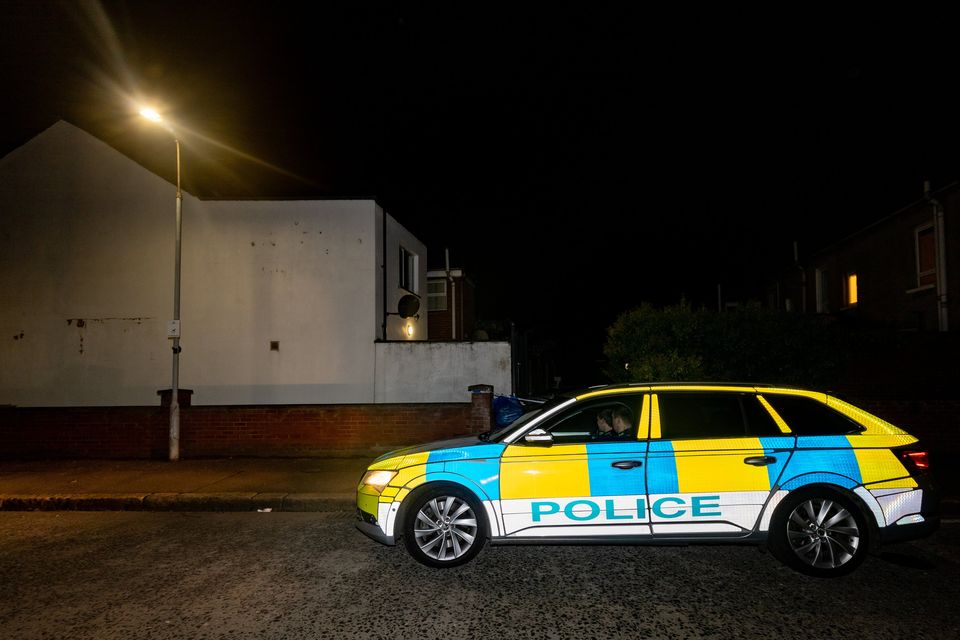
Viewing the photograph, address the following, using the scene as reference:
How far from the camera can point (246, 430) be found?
33.3 ft

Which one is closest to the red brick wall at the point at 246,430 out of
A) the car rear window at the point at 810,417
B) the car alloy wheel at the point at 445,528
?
the car alloy wheel at the point at 445,528

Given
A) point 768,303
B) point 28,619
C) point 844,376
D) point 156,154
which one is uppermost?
point 156,154

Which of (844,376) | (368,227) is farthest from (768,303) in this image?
(368,227)

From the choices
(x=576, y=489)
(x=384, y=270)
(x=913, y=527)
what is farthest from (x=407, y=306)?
(x=913, y=527)

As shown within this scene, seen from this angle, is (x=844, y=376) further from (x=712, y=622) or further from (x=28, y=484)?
(x=28, y=484)

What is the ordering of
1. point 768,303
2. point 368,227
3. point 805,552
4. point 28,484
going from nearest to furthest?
point 805,552, point 28,484, point 368,227, point 768,303

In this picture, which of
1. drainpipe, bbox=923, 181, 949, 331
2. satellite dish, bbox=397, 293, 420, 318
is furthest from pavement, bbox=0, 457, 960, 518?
drainpipe, bbox=923, 181, 949, 331

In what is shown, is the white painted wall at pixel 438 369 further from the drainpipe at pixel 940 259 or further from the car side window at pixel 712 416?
the drainpipe at pixel 940 259

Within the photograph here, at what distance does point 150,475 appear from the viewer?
28.2 feet

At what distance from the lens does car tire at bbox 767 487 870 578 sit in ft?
14.4

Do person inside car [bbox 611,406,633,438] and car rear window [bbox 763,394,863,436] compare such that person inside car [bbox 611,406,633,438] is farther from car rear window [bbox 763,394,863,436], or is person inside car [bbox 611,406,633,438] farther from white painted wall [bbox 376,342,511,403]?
white painted wall [bbox 376,342,511,403]

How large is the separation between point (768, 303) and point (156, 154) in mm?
25204

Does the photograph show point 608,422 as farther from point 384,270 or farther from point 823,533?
point 384,270

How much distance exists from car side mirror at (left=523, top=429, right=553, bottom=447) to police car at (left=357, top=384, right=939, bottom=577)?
0.01 meters
